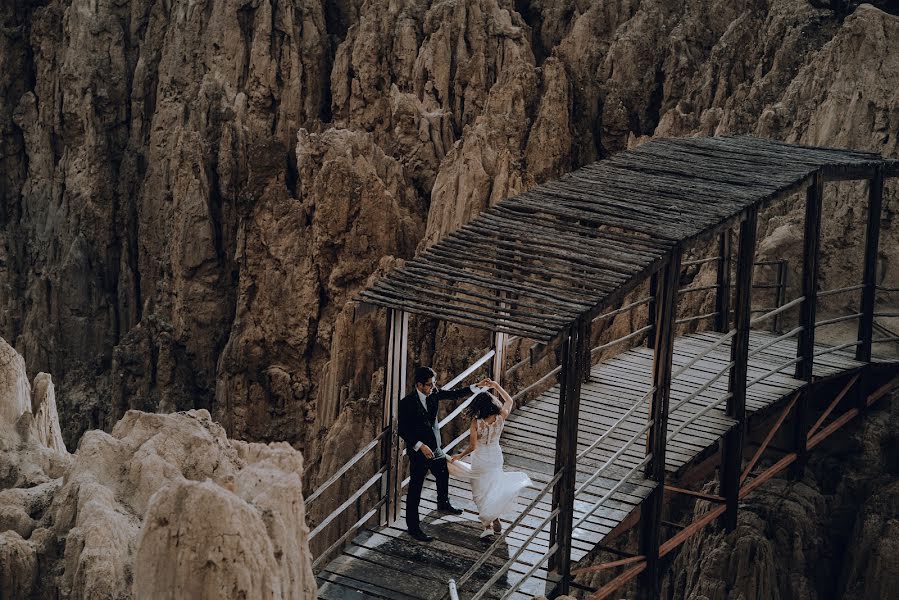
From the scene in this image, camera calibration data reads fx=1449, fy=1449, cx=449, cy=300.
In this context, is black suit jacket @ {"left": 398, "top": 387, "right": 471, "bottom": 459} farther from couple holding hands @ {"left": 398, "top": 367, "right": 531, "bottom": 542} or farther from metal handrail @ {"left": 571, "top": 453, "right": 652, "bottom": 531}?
metal handrail @ {"left": 571, "top": 453, "right": 652, "bottom": 531}

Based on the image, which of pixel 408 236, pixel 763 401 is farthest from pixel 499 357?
pixel 408 236

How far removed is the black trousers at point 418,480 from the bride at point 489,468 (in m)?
0.18

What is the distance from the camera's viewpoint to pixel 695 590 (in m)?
14.8

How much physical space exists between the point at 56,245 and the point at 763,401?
25688 mm

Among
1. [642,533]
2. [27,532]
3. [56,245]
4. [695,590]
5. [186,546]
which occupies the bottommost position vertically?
[56,245]

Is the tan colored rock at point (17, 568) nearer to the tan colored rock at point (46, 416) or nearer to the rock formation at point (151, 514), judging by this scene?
the rock formation at point (151, 514)

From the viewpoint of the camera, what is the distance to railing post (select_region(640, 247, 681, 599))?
36.2ft

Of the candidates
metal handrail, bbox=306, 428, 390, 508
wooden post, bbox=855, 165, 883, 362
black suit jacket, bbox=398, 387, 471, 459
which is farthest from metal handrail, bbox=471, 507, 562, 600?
wooden post, bbox=855, 165, 883, 362

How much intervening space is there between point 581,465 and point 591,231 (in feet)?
6.30

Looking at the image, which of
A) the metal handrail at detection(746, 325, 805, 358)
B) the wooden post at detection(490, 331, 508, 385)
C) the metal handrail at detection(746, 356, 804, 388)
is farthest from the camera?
the metal handrail at detection(746, 356, 804, 388)

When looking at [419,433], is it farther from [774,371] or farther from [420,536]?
[774,371]

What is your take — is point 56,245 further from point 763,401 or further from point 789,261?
point 763,401

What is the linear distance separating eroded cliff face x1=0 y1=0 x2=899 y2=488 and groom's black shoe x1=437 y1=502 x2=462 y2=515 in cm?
986

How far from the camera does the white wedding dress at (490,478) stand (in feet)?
33.2
